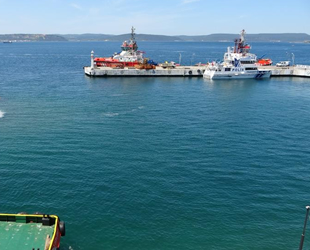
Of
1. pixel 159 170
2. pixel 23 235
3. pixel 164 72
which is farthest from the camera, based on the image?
pixel 164 72

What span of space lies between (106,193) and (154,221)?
9.38m

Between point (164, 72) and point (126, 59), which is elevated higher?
point (126, 59)

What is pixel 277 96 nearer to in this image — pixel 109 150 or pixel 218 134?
pixel 218 134

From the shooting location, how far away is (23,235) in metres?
32.6

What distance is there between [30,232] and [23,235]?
78 centimetres

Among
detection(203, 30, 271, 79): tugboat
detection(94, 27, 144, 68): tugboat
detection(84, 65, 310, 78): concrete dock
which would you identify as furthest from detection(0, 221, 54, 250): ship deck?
detection(94, 27, 144, 68): tugboat

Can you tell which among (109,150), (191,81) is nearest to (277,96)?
(191,81)

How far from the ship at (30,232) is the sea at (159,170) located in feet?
12.1

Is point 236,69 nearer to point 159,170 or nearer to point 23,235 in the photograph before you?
point 159,170

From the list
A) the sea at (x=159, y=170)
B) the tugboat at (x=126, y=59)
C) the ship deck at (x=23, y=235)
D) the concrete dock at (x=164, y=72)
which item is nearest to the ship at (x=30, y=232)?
the ship deck at (x=23, y=235)

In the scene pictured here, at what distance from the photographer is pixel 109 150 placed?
60.7 meters

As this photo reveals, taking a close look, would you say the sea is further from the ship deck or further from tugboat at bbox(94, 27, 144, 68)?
tugboat at bbox(94, 27, 144, 68)

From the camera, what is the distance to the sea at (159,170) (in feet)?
126

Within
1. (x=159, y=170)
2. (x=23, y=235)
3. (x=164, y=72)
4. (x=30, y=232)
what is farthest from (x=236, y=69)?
(x=23, y=235)
